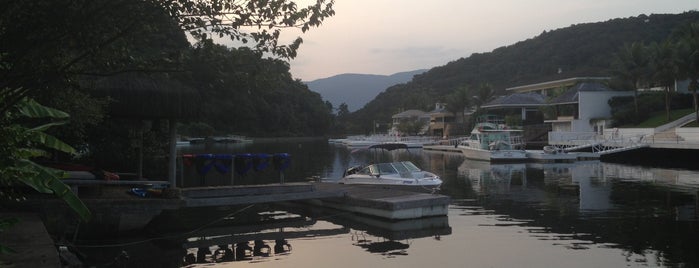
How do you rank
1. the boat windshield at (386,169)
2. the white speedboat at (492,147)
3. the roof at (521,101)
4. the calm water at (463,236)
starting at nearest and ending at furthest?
1. the calm water at (463,236)
2. the boat windshield at (386,169)
3. the white speedboat at (492,147)
4. the roof at (521,101)

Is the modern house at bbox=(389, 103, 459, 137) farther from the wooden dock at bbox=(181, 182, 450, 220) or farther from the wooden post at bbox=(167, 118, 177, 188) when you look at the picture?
the wooden post at bbox=(167, 118, 177, 188)

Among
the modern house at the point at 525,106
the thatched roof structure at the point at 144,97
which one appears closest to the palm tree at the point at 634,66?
the modern house at the point at 525,106

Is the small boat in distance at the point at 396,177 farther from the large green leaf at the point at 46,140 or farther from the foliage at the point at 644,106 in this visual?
the foliage at the point at 644,106

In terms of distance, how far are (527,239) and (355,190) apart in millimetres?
9005

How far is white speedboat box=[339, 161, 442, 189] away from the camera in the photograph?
26.5 m

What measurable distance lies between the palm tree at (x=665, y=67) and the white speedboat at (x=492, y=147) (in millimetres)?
17273

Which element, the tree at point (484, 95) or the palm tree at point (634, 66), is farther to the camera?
the tree at point (484, 95)

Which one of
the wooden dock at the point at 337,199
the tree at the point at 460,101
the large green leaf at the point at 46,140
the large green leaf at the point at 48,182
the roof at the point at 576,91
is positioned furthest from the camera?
the tree at the point at 460,101

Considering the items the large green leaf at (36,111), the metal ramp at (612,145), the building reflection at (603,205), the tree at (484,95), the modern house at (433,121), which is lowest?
the building reflection at (603,205)

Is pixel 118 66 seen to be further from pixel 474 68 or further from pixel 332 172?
pixel 474 68

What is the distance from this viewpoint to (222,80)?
32.2 feet

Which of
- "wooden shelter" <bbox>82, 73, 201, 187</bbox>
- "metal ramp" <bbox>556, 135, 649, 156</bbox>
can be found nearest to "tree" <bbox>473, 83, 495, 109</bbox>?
"metal ramp" <bbox>556, 135, 649, 156</bbox>

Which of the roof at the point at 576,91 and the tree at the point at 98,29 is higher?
the roof at the point at 576,91

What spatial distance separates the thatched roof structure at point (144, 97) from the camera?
18.2 meters
